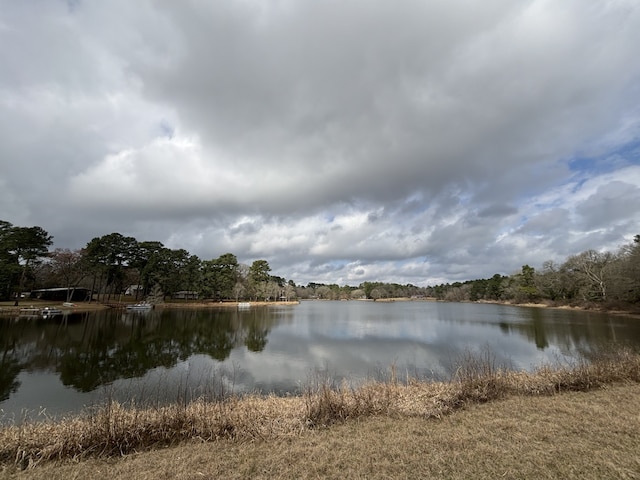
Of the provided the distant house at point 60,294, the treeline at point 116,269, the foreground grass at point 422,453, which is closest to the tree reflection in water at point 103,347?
the foreground grass at point 422,453

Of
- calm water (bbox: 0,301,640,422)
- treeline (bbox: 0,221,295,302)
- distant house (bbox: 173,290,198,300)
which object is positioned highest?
treeline (bbox: 0,221,295,302)

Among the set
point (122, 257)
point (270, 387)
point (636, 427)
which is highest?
point (122, 257)

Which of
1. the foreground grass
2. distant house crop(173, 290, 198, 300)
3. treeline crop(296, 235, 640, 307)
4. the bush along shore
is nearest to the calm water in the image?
the bush along shore

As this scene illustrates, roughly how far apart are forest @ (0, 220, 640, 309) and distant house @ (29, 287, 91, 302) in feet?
4.11

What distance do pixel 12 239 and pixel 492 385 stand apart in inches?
2208

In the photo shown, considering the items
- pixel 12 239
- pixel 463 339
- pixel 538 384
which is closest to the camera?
pixel 538 384

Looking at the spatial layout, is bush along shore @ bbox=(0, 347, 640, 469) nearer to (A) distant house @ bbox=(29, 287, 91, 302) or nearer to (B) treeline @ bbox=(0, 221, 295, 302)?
(B) treeline @ bbox=(0, 221, 295, 302)

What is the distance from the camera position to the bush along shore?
19.0ft

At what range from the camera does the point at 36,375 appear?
14469mm

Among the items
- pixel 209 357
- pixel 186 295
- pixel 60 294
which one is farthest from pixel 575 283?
pixel 60 294

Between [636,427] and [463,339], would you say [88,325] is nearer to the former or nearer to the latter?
[463,339]

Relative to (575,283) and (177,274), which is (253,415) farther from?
(575,283)

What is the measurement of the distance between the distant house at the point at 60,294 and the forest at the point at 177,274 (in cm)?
125

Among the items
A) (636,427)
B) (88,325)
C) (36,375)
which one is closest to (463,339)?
(636,427)
